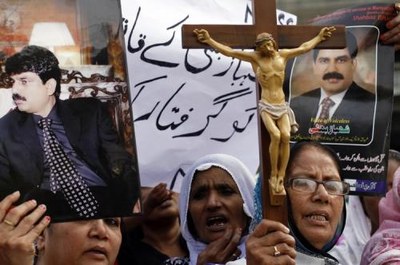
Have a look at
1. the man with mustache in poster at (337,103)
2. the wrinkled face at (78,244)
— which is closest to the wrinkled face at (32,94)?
the wrinkled face at (78,244)

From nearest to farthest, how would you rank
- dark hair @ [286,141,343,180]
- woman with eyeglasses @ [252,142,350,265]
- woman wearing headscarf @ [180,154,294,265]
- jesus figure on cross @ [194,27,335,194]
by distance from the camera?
jesus figure on cross @ [194,27,335,194], woman with eyeglasses @ [252,142,350,265], dark hair @ [286,141,343,180], woman wearing headscarf @ [180,154,294,265]

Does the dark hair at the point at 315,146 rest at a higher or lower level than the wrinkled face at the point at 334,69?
lower

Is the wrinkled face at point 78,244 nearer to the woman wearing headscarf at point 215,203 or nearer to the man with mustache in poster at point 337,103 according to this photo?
the woman wearing headscarf at point 215,203

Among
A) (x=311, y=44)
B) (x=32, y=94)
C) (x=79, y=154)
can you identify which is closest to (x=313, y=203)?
(x=311, y=44)

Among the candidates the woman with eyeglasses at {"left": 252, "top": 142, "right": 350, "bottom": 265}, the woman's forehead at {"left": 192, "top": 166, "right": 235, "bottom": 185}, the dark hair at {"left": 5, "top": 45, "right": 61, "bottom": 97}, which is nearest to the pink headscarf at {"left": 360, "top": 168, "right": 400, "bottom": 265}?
the woman with eyeglasses at {"left": 252, "top": 142, "right": 350, "bottom": 265}

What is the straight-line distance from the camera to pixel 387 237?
13.4ft

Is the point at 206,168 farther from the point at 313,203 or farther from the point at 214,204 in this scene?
the point at 313,203

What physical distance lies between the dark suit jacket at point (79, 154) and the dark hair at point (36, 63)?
9 cm

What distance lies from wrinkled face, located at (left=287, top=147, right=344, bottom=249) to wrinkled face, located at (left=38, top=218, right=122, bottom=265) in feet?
2.02

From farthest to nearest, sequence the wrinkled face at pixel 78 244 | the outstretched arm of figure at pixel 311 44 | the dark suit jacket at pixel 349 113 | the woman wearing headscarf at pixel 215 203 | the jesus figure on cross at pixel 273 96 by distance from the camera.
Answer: the dark suit jacket at pixel 349 113 < the woman wearing headscarf at pixel 215 203 < the wrinkled face at pixel 78 244 < the outstretched arm of figure at pixel 311 44 < the jesus figure on cross at pixel 273 96

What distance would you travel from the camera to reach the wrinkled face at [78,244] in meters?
3.52

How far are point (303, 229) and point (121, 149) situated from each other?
26.4 inches

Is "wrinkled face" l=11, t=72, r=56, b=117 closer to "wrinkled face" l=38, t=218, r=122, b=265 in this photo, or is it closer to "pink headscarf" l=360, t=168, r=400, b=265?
"wrinkled face" l=38, t=218, r=122, b=265

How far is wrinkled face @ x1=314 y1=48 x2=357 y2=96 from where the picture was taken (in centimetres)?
434
